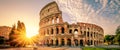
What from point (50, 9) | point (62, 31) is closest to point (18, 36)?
point (62, 31)

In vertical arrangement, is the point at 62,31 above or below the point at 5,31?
below

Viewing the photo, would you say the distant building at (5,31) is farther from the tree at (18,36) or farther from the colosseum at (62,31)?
the tree at (18,36)

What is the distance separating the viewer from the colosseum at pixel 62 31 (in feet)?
84.7

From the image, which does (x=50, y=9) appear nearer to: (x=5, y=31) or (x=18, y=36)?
(x=5, y=31)

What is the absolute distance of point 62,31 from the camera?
26.9 m

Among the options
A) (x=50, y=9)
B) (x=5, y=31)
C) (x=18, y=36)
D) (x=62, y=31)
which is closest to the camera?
(x=18, y=36)

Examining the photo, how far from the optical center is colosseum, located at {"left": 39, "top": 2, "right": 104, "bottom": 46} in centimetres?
2581

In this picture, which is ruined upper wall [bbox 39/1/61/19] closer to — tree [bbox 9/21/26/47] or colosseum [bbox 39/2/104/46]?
colosseum [bbox 39/2/104/46]

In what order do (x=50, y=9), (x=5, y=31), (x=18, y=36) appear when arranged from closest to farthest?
(x=18, y=36) → (x=50, y=9) → (x=5, y=31)

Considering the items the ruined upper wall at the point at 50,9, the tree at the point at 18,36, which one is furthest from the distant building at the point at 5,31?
the tree at the point at 18,36

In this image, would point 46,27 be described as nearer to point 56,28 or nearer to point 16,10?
point 56,28

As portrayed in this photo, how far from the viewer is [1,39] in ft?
80.0

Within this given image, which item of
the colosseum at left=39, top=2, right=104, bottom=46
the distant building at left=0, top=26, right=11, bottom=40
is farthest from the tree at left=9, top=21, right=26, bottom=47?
the distant building at left=0, top=26, right=11, bottom=40

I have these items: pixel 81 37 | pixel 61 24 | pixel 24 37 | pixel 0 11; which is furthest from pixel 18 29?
pixel 81 37
